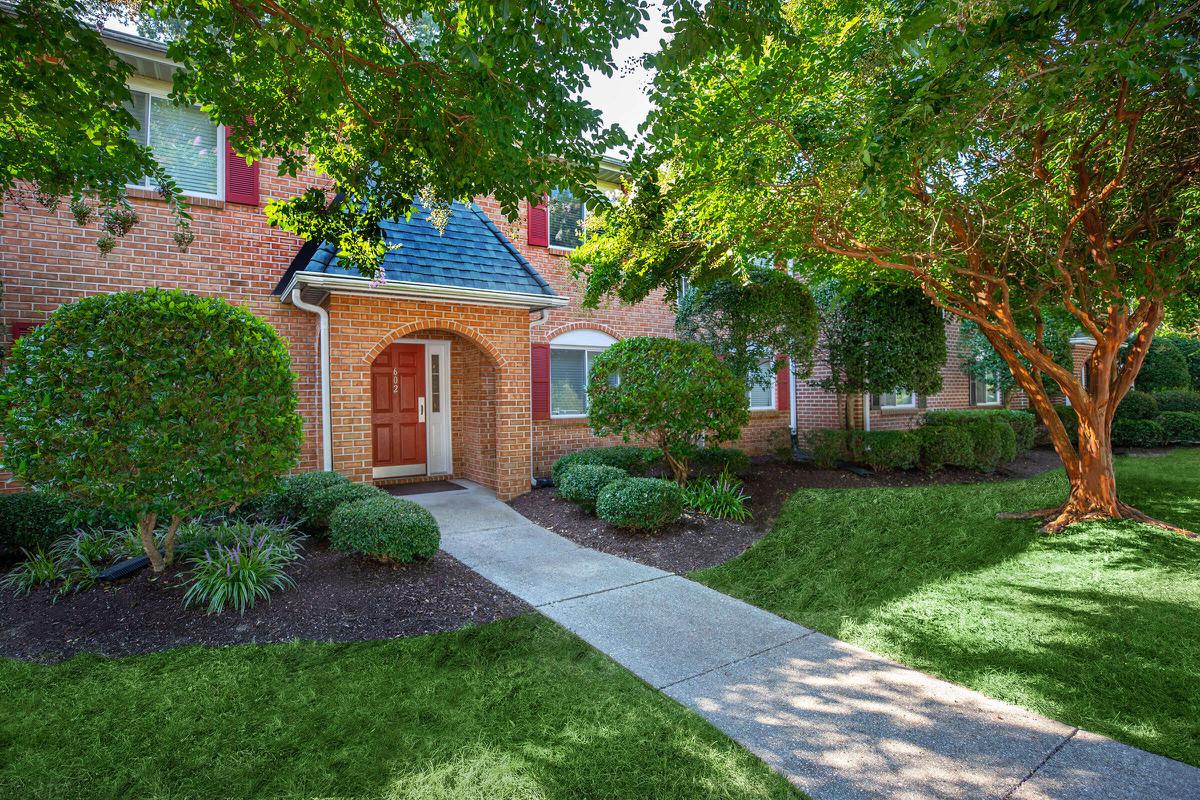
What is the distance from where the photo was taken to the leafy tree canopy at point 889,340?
9.55 m

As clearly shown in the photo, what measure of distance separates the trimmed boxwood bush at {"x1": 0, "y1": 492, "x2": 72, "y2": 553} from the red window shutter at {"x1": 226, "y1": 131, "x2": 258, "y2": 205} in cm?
417

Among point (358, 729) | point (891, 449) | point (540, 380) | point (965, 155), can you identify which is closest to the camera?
point (358, 729)

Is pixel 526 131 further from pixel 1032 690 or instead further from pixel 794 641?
pixel 1032 690

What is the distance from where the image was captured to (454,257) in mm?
8234

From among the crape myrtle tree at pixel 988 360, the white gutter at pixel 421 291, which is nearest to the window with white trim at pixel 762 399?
the crape myrtle tree at pixel 988 360

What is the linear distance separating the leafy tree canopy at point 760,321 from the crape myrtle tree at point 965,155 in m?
1.19

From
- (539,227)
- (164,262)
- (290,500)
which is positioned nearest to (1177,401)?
(539,227)

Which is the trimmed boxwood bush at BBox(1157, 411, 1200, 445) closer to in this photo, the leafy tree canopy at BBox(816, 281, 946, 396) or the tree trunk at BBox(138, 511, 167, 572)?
the leafy tree canopy at BBox(816, 281, 946, 396)

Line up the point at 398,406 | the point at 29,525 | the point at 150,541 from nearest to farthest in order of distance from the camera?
the point at 150,541 < the point at 29,525 < the point at 398,406

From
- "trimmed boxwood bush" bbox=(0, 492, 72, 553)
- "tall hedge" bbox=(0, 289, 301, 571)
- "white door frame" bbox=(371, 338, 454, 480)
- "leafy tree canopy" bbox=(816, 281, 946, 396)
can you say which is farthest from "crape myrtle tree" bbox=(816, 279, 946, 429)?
"trimmed boxwood bush" bbox=(0, 492, 72, 553)

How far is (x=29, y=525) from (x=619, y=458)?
6646 mm

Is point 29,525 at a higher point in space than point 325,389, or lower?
lower

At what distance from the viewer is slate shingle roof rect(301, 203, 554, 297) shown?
7484 millimetres

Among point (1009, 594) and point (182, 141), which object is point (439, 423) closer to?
point (182, 141)
